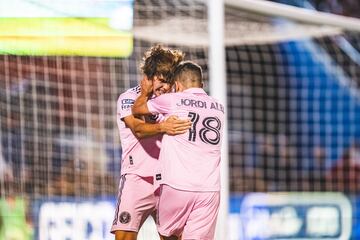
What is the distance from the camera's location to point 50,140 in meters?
7.25

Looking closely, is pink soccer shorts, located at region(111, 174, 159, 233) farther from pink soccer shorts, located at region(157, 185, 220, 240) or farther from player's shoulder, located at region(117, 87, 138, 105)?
player's shoulder, located at region(117, 87, 138, 105)

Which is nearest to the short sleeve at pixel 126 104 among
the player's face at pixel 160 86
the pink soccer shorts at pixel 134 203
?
the player's face at pixel 160 86

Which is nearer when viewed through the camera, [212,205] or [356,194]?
[212,205]

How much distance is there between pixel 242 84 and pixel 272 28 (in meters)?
1.52

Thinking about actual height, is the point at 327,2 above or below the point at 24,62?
above

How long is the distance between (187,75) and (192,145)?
0.27m

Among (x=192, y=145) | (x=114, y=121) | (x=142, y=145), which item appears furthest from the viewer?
(x=114, y=121)

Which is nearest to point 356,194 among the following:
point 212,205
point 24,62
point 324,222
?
point 324,222

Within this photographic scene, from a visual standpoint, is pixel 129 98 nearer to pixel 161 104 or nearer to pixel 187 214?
pixel 161 104

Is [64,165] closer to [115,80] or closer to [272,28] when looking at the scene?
[115,80]

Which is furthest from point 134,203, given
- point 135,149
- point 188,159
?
point 188,159

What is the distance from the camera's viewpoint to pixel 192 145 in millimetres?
4102

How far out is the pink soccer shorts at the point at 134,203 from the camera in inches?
168

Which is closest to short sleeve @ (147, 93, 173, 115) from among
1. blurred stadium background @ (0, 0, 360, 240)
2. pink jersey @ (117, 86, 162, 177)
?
pink jersey @ (117, 86, 162, 177)
